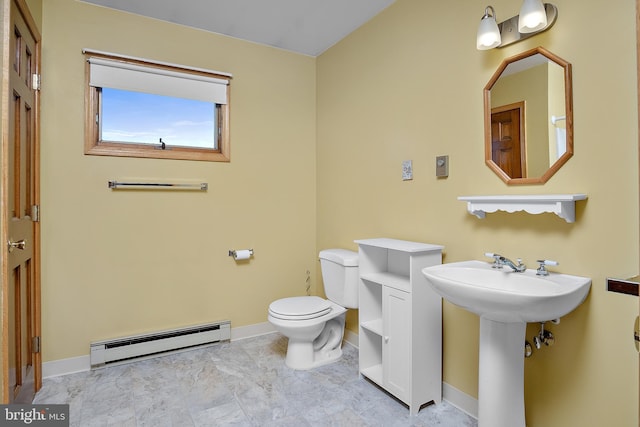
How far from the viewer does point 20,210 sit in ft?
5.98

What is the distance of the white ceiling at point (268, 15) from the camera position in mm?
2408

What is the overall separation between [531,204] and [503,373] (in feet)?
2.39

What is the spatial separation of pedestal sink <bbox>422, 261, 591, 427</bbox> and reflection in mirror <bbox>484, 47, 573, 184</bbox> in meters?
0.46

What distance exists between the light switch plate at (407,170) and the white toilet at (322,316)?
66 centimetres

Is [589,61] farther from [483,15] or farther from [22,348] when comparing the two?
[22,348]

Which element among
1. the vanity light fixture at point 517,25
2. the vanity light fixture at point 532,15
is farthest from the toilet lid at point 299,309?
the vanity light fixture at point 532,15

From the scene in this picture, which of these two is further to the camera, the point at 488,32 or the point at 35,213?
the point at 35,213

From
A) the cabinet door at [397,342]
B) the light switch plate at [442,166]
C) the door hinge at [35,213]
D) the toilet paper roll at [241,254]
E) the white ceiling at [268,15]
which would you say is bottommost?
the cabinet door at [397,342]

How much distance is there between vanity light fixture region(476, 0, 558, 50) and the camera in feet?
4.90

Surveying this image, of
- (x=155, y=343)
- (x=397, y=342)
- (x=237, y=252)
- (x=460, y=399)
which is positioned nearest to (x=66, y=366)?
(x=155, y=343)

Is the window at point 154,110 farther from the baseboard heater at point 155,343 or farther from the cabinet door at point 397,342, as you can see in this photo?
the cabinet door at point 397,342

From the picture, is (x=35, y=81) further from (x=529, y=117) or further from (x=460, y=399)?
(x=460, y=399)

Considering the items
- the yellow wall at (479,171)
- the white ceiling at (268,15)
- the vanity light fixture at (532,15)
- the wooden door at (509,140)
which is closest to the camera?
the yellow wall at (479,171)

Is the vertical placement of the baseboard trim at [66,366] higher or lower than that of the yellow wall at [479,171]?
lower
